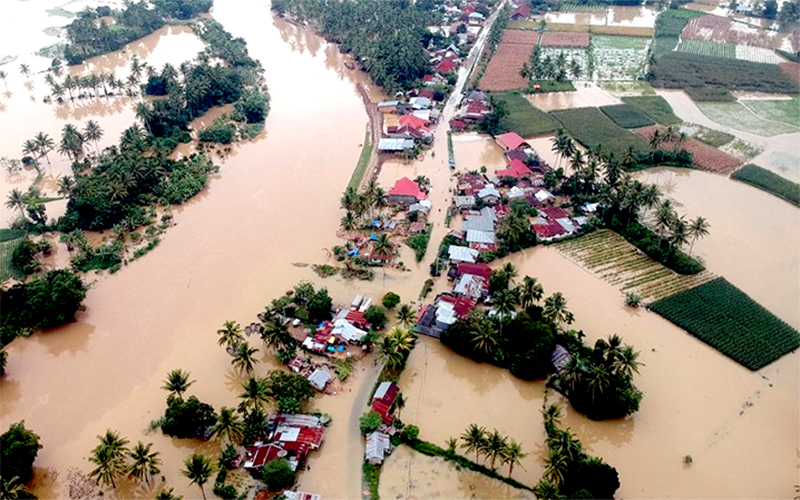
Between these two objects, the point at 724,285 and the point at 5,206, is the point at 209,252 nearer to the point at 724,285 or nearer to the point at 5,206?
the point at 5,206

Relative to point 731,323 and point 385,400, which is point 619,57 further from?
point 385,400

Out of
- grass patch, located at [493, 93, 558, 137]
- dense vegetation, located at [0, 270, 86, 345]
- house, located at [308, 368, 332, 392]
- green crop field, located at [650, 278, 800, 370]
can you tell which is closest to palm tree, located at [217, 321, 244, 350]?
house, located at [308, 368, 332, 392]

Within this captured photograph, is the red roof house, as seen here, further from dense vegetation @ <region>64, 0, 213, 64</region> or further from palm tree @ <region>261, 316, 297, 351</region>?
dense vegetation @ <region>64, 0, 213, 64</region>

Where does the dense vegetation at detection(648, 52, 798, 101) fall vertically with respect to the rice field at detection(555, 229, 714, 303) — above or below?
above

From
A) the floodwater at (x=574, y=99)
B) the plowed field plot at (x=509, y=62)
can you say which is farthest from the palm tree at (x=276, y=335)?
the plowed field plot at (x=509, y=62)

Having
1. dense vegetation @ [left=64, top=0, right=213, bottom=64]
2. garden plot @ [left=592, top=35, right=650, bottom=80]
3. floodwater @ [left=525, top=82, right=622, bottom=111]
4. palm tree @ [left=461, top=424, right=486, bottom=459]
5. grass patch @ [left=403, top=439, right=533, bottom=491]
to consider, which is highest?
dense vegetation @ [left=64, top=0, right=213, bottom=64]

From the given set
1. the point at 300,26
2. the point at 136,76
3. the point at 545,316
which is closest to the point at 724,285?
the point at 545,316

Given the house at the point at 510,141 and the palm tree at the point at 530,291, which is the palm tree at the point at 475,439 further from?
the house at the point at 510,141
